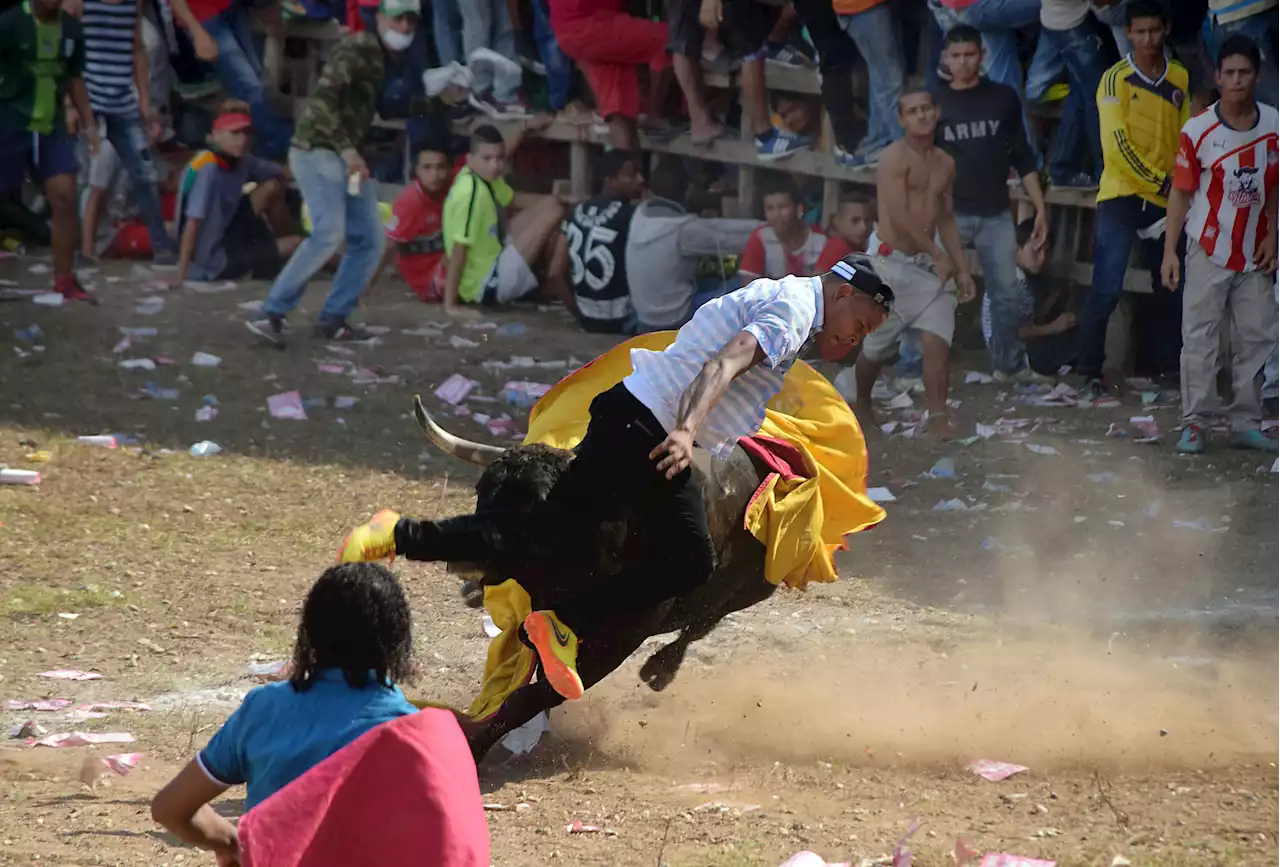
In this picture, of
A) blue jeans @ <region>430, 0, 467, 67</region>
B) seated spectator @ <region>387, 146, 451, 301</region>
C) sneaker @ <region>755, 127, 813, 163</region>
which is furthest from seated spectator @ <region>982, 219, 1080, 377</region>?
blue jeans @ <region>430, 0, 467, 67</region>

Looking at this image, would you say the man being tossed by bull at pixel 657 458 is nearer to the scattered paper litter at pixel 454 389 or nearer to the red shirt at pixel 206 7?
the scattered paper litter at pixel 454 389

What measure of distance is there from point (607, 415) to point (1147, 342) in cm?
743

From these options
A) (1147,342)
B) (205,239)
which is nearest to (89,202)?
(205,239)

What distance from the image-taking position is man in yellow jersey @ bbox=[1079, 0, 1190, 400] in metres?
10.7

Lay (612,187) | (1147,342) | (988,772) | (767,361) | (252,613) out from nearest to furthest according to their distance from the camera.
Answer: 1. (767,361)
2. (988,772)
3. (252,613)
4. (1147,342)
5. (612,187)

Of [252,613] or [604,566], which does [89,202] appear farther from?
[604,566]

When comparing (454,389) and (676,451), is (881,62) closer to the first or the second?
(454,389)

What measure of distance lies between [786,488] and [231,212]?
10.1m

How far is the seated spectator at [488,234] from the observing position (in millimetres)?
13938

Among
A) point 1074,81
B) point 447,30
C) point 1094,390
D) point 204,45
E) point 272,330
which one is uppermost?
point 447,30

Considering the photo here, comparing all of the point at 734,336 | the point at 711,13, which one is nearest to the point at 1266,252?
the point at 711,13

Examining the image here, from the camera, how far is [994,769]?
5.85 meters

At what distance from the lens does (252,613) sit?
748cm

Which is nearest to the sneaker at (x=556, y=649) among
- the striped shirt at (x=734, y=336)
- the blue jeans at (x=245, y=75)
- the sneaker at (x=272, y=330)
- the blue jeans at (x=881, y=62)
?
the striped shirt at (x=734, y=336)
